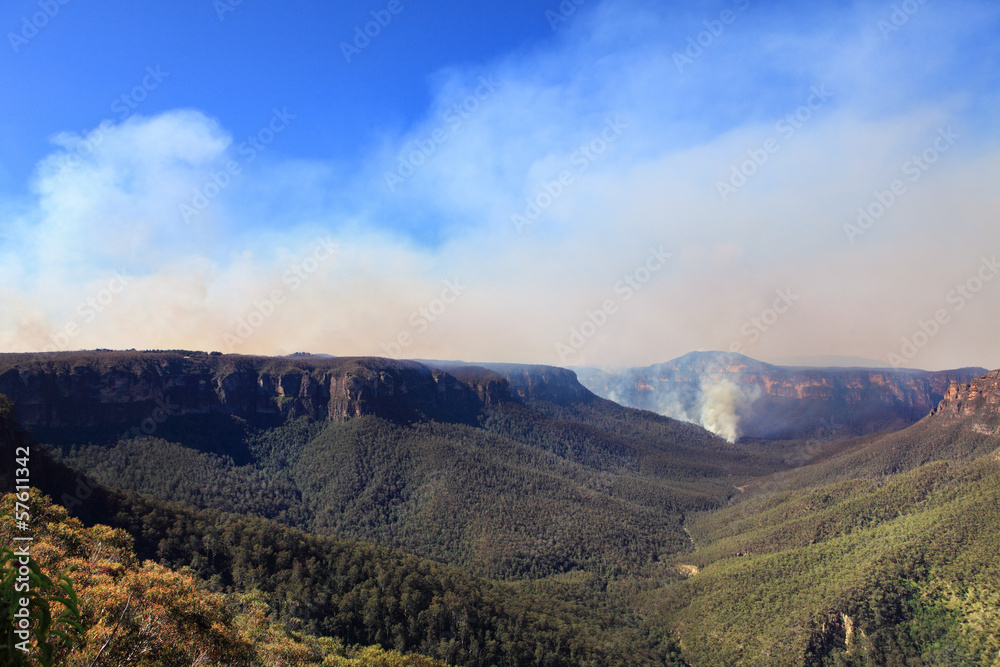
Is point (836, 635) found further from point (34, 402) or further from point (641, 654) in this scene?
point (34, 402)

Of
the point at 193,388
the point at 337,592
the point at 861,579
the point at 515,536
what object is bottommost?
the point at 515,536

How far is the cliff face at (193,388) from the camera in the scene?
107 meters

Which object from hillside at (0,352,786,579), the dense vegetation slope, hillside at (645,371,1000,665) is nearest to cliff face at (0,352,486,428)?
hillside at (0,352,786,579)

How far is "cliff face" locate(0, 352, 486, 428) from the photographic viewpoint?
10712 cm

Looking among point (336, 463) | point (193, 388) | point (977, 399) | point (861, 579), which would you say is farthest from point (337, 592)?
point (977, 399)

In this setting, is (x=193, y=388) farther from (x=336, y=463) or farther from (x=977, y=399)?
(x=977, y=399)

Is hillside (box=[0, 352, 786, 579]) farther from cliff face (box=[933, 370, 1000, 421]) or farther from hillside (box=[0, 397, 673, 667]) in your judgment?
cliff face (box=[933, 370, 1000, 421])

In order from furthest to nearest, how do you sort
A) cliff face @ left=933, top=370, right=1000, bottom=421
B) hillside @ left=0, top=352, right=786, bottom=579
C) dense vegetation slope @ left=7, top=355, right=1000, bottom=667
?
cliff face @ left=933, top=370, right=1000, bottom=421, hillside @ left=0, top=352, right=786, bottom=579, dense vegetation slope @ left=7, top=355, right=1000, bottom=667

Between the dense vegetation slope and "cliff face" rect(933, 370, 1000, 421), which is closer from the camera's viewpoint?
the dense vegetation slope

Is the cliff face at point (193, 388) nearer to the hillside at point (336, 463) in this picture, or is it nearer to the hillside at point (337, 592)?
the hillside at point (336, 463)

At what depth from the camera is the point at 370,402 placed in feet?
532

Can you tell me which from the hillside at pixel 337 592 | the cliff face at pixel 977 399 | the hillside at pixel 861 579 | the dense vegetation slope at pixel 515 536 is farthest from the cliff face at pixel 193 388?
the cliff face at pixel 977 399

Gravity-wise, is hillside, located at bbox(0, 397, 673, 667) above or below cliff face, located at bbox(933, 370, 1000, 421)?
below

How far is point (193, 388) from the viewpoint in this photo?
141125 millimetres
